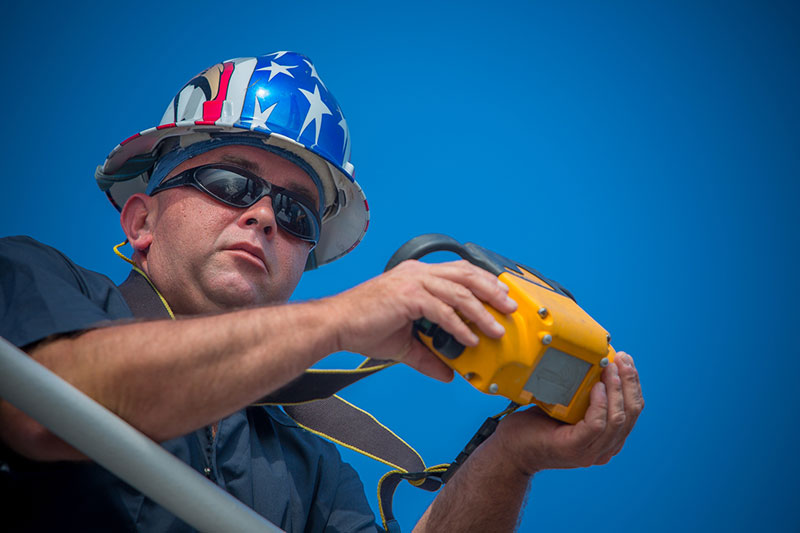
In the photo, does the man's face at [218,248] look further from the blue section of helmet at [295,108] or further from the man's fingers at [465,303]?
the man's fingers at [465,303]

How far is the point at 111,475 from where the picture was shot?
1164 mm

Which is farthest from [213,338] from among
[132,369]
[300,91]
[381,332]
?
[300,91]

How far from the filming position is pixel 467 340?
0.99m

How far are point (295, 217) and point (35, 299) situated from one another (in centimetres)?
85

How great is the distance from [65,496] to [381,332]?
0.64 metres

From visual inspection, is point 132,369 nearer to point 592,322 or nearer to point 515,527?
point 592,322

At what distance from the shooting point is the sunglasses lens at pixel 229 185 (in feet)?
5.45

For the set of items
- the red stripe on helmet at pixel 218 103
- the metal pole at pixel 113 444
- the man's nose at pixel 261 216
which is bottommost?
the metal pole at pixel 113 444

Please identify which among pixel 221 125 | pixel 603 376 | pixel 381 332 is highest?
pixel 221 125

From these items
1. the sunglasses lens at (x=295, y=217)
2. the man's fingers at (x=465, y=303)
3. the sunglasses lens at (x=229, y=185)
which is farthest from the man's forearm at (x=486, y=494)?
the sunglasses lens at (x=229, y=185)

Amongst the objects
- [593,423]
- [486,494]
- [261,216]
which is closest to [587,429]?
[593,423]

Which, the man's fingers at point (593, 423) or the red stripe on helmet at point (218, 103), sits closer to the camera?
the man's fingers at point (593, 423)

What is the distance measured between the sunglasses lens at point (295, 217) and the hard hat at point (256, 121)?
0.16 meters

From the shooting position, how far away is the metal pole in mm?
771
